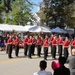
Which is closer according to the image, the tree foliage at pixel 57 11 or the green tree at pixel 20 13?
the green tree at pixel 20 13

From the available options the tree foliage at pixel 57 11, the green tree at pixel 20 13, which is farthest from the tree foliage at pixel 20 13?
the tree foliage at pixel 57 11

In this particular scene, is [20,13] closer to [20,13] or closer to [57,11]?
[20,13]

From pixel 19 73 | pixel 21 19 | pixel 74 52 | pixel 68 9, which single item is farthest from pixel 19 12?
pixel 74 52

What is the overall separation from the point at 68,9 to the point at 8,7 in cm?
1114

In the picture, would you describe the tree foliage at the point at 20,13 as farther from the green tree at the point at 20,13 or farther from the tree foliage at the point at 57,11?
the tree foliage at the point at 57,11

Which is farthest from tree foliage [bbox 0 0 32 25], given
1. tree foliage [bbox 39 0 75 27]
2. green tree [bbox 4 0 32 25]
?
tree foliage [bbox 39 0 75 27]

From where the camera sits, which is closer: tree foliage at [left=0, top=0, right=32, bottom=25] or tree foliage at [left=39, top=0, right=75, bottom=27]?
tree foliage at [left=0, top=0, right=32, bottom=25]

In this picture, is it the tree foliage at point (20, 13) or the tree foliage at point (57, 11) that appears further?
the tree foliage at point (57, 11)

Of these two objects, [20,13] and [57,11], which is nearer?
[20,13]

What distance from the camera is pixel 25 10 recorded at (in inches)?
1921

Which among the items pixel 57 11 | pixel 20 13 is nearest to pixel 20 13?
pixel 20 13

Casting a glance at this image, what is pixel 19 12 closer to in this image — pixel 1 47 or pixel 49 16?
pixel 49 16

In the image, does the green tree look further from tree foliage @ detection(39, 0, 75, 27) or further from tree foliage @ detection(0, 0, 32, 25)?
tree foliage @ detection(39, 0, 75, 27)

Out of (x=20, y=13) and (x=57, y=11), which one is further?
(x=57, y=11)
